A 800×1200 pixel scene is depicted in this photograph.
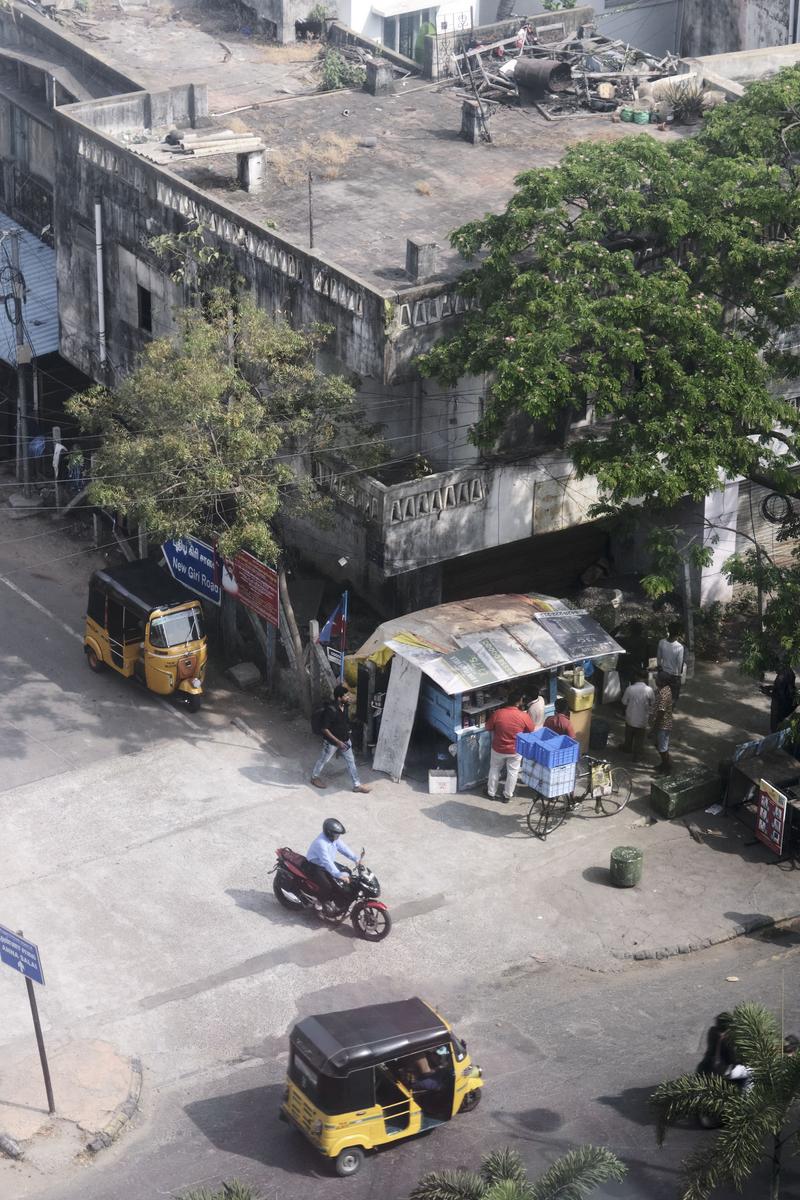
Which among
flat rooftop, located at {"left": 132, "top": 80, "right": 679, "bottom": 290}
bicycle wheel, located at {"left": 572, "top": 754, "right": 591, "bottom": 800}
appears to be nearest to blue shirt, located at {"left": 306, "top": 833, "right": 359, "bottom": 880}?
bicycle wheel, located at {"left": 572, "top": 754, "right": 591, "bottom": 800}

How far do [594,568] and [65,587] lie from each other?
10202mm

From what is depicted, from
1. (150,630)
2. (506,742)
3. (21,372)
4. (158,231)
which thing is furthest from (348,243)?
(506,742)

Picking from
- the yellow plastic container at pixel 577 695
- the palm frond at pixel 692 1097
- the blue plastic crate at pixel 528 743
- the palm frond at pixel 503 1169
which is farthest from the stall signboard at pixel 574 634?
the palm frond at pixel 503 1169

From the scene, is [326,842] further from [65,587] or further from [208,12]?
[208,12]

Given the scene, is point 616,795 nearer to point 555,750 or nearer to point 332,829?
point 555,750

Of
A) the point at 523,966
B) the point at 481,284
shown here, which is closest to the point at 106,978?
the point at 523,966

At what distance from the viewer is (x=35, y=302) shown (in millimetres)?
36188

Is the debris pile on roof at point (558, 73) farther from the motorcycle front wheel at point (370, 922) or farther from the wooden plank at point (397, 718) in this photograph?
the motorcycle front wheel at point (370, 922)

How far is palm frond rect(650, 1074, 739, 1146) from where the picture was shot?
16.7 meters

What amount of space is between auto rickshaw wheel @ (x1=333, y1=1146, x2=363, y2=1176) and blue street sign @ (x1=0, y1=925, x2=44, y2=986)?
375 cm

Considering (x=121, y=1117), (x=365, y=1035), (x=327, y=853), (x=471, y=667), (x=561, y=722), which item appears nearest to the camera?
(x=365, y=1035)

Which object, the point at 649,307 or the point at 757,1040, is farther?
the point at 649,307

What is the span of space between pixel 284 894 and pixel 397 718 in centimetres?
425

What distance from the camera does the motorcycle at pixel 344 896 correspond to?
22.0 meters
